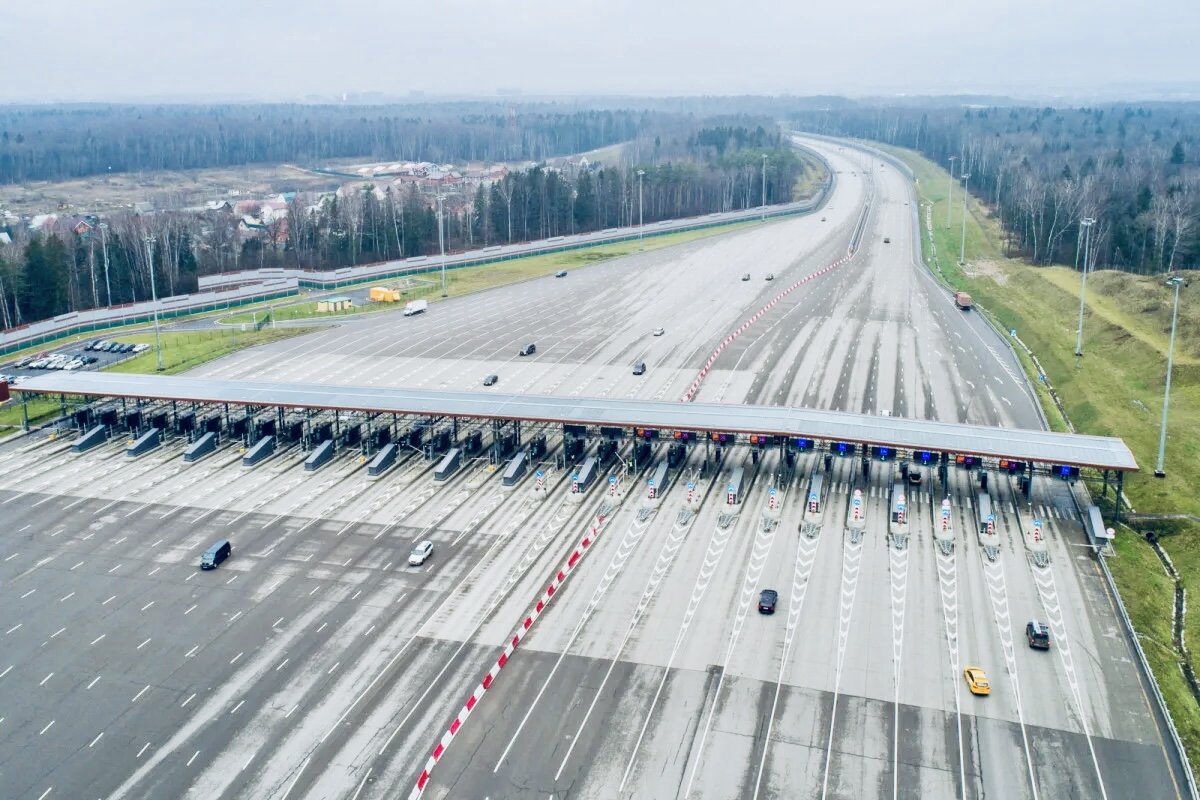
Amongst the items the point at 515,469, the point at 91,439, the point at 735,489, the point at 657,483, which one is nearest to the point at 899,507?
the point at 735,489

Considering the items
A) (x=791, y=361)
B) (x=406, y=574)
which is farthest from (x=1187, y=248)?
(x=406, y=574)

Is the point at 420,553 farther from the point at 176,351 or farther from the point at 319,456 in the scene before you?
the point at 176,351

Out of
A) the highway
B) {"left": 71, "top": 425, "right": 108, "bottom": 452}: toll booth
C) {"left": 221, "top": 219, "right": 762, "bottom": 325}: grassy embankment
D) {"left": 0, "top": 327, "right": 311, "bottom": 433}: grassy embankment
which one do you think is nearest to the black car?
the highway

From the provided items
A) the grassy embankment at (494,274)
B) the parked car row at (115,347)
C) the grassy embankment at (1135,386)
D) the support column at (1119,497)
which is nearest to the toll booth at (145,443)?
the parked car row at (115,347)

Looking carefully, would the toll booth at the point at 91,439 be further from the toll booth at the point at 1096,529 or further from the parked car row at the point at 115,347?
the toll booth at the point at 1096,529

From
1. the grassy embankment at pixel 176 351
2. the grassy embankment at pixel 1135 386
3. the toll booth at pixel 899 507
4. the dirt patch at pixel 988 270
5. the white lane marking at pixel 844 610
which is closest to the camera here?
the white lane marking at pixel 844 610

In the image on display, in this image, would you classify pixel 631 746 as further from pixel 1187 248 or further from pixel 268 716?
pixel 1187 248

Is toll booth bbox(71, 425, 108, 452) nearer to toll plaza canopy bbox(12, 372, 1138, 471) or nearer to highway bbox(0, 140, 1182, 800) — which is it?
highway bbox(0, 140, 1182, 800)
